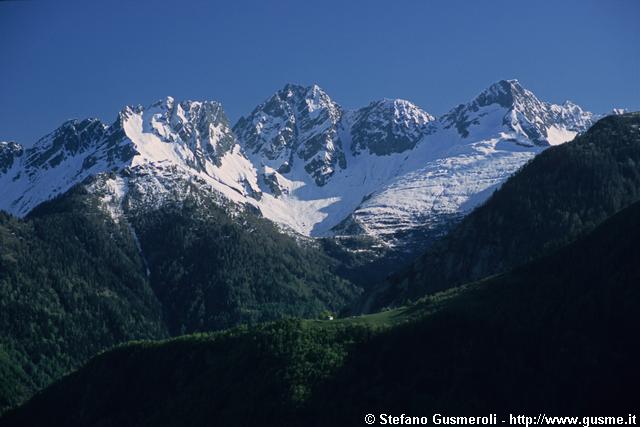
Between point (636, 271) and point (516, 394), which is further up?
point (636, 271)

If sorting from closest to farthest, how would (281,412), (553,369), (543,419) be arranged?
1. (543,419)
2. (553,369)
3. (281,412)

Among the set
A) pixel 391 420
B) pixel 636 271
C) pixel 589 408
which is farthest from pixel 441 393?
pixel 636 271

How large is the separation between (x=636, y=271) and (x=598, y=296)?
340 inches

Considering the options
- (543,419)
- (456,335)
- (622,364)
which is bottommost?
(543,419)

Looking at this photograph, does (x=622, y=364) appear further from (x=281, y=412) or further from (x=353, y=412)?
(x=281, y=412)

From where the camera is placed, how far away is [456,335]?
200 metres

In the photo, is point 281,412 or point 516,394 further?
point 281,412

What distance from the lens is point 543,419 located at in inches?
6585

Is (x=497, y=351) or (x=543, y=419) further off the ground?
(x=497, y=351)

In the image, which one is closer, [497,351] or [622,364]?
[622,364]

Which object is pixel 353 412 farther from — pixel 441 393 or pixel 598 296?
pixel 598 296

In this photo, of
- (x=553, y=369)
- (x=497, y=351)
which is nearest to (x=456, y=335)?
(x=497, y=351)

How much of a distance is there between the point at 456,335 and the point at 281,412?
1405 inches

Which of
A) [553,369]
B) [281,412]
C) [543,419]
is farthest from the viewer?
[281,412]
